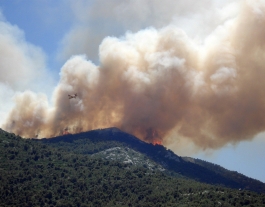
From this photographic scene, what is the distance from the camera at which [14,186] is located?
6511 inches

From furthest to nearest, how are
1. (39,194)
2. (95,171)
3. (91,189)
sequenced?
1. (95,171)
2. (91,189)
3. (39,194)

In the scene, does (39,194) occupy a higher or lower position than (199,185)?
lower

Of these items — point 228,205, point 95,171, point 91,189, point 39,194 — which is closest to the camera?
point 228,205

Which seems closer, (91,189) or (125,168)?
(91,189)

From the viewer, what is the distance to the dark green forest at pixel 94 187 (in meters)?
157

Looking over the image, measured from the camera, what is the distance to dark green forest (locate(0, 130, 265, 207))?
157 metres

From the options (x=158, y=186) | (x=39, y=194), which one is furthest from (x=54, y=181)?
(x=158, y=186)

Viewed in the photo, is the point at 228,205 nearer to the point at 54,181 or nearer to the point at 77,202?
the point at 77,202

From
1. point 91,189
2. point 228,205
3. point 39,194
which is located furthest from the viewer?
point 91,189

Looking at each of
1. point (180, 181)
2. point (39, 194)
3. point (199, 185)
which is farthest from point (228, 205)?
point (39, 194)

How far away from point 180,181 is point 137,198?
24.9 meters

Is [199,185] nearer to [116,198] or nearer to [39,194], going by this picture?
[116,198]

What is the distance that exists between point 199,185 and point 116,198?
32385 millimetres

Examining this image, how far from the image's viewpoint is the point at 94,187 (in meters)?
177
